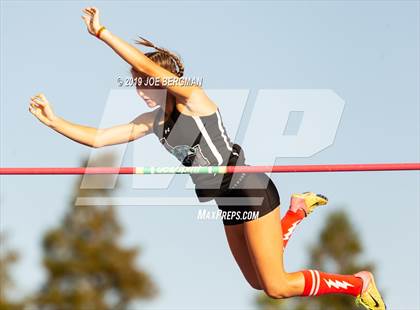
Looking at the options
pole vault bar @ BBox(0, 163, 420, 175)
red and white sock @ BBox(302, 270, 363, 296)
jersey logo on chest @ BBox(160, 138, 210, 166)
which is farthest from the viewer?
pole vault bar @ BBox(0, 163, 420, 175)

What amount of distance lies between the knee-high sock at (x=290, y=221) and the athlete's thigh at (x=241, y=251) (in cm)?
39

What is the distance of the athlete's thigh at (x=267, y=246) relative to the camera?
23.0 feet

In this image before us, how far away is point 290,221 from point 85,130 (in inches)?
75.3

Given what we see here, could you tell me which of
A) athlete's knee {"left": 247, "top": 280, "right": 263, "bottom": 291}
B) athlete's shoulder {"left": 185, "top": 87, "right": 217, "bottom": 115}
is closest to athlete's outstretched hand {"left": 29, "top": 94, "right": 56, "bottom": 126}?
athlete's shoulder {"left": 185, "top": 87, "right": 217, "bottom": 115}

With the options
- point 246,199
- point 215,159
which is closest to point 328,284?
point 246,199

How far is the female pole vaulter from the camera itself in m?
6.88

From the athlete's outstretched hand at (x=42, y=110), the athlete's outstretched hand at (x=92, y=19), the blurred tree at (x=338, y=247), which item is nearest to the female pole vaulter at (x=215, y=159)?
the athlete's outstretched hand at (x=92, y=19)

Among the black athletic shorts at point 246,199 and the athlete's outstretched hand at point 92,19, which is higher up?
the athlete's outstretched hand at point 92,19

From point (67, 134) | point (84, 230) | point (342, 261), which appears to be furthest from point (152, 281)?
point (67, 134)

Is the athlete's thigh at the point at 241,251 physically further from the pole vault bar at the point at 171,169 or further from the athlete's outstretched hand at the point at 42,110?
the athlete's outstretched hand at the point at 42,110

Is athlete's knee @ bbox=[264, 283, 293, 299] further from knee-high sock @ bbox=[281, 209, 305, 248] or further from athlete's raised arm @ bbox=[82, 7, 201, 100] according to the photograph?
athlete's raised arm @ bbox=[82, 7, 201, 100]

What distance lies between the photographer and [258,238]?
7.02 m

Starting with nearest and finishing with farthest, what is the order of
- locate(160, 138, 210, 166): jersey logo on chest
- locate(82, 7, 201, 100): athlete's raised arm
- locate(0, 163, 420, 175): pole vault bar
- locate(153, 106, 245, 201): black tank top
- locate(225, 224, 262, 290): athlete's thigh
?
locate(82, 7, 201, 100): athlete's raised arm < locate(153, 106, 245, 201): black tank top < locate(160, 138, 210, 166): jersey logo on chest < locate(225, 224, 262, 290): athlete's thigh < locate(0, 163, 420, 175): pole vault bar

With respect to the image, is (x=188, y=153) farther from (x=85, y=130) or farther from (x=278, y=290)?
(x=278, y=290)
